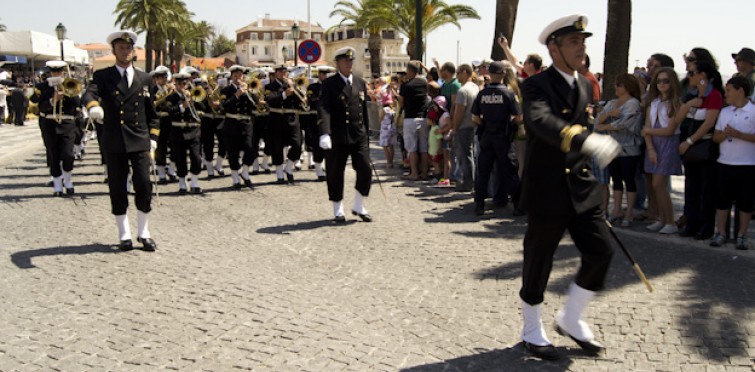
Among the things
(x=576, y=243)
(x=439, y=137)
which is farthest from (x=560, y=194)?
(x=439, y=137)

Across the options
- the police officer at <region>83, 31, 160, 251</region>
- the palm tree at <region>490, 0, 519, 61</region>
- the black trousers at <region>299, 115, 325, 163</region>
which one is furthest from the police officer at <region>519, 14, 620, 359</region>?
the palm tree at <region>490, 0, 519, 61</region>

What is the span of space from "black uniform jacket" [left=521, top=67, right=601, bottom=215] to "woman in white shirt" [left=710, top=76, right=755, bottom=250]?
3.70m

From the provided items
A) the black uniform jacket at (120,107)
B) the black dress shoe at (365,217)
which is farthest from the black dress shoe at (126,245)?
the black dress shoe at (365,217)

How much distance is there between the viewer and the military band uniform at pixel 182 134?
1261 centimetres

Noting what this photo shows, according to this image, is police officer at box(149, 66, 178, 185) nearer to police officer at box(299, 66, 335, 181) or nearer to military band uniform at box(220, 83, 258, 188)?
military band uniform at box(220, 83, 258, 188)

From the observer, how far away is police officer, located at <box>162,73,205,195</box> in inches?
494

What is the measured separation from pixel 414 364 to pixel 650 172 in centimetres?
516

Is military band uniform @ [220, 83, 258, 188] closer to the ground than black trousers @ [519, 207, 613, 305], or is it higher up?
higher up

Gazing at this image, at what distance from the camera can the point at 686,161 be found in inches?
331

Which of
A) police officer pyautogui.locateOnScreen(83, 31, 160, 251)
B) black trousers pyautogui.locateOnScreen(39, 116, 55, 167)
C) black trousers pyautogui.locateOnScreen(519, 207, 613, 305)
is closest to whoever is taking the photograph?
black trousers pyautogui.locateOnScreen(519, 207, 613, 305)

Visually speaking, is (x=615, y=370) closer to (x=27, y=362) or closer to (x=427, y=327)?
(x=427, y=327)

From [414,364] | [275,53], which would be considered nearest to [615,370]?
[414,364]

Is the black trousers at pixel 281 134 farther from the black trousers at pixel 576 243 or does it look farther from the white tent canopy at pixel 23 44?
the white tent canopy at pixel 23 44

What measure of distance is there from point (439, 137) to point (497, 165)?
8.10 feet
